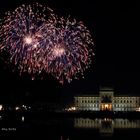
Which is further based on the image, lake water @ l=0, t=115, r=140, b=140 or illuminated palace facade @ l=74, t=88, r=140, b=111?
illuminated palace facade @ l=74, t=88, r=140, b=111

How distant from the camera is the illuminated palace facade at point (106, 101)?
151m

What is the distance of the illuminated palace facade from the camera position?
151125 mm

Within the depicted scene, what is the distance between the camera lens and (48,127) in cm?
6334

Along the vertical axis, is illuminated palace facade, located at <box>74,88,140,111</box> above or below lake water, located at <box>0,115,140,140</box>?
above

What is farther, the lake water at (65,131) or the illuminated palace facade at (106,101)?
the illuminated palace facade at (106,101)

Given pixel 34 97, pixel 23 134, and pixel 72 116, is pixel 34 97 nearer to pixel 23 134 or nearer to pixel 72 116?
pixel 72 116

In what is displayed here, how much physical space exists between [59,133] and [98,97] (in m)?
100

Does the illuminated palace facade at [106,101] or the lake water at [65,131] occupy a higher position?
the illuminated palace facade at [106,101]

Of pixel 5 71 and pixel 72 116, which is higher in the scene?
pixel 5 71

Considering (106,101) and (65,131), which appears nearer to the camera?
(65,131)

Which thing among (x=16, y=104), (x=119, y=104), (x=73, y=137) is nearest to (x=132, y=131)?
(x=73, y=137)

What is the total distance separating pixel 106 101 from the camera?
156 meters

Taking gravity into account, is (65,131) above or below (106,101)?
below

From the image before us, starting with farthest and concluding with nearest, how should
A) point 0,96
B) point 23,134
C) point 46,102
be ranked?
point 46,102 → point 0,96 → point 23,134
